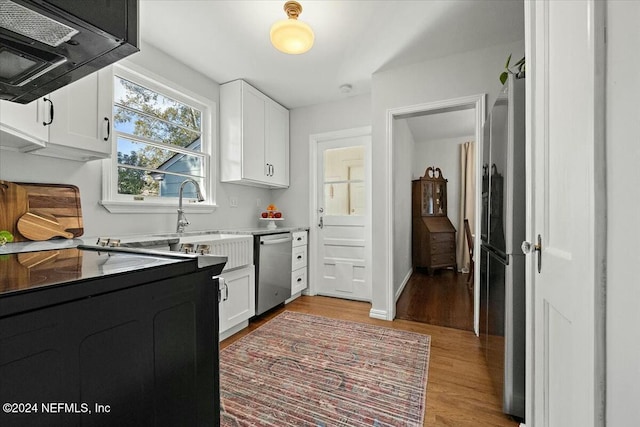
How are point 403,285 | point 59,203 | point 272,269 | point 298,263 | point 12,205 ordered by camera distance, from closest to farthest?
point 12,205
point 59,203
point 272,269
point 298,263
point 403,285

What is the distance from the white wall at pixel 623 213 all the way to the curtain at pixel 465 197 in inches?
199

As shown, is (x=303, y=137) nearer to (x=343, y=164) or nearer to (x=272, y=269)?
(x=343, y=164)

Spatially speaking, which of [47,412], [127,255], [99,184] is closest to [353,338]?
Result: [127,255]

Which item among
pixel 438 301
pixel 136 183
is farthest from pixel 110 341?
pixel 438 301

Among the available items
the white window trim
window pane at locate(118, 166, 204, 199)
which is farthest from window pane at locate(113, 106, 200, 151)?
window pane at locate(118, 166, 204, 199)

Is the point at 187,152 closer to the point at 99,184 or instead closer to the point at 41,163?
the point at 99,184

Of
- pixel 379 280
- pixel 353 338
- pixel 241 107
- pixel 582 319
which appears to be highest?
pixel 241 107

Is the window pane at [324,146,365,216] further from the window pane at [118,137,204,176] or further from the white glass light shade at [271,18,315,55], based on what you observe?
the white glass light shade at [271,18,315,55]

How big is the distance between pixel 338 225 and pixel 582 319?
3049mm

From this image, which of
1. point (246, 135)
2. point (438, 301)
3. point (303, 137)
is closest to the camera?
point (246, 135)

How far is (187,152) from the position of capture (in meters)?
2.79

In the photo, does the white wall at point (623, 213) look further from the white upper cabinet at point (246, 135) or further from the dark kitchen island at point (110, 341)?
the white upper cabinet at point (246, 135)

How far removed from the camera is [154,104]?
8.26 ft

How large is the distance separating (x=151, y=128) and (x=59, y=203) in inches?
39.9
